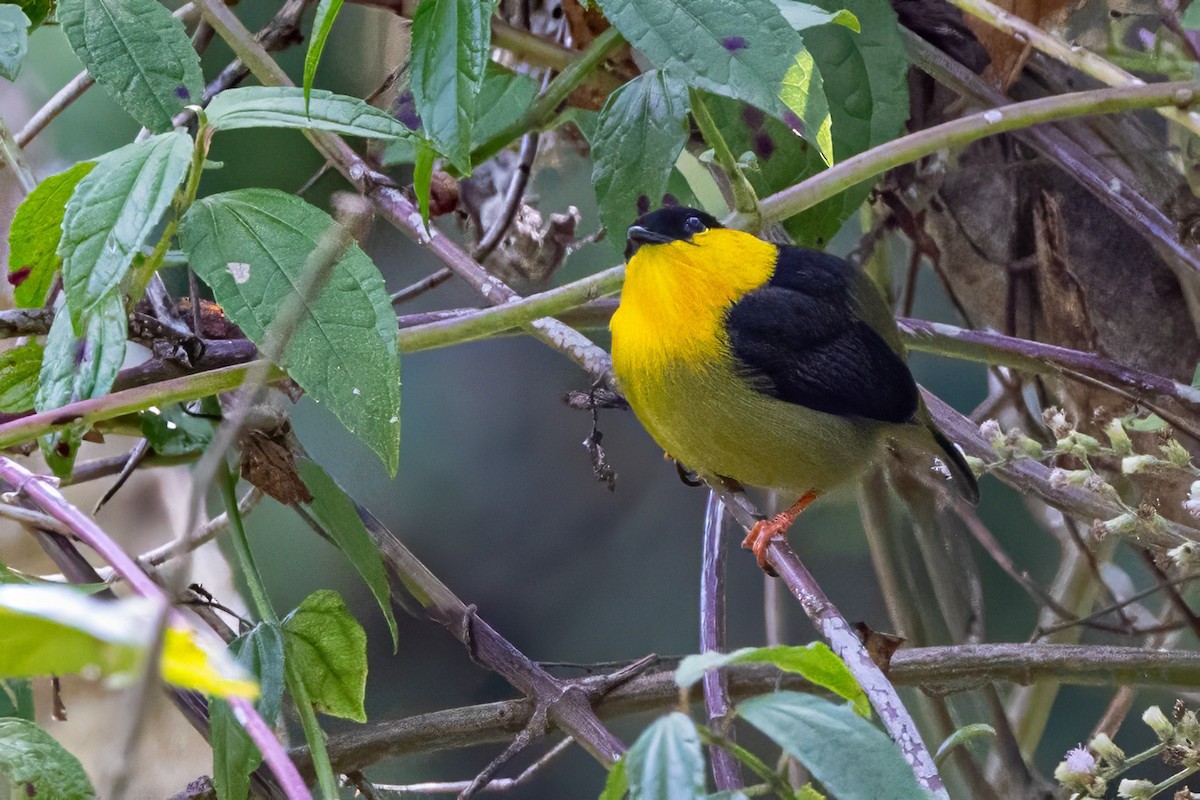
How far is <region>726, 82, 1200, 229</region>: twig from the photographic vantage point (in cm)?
136

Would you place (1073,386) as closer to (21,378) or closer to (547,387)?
(547,387)

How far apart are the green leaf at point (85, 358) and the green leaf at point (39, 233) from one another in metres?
0.08

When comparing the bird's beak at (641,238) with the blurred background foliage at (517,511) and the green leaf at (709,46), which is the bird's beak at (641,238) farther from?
the green leaf at (709,46)

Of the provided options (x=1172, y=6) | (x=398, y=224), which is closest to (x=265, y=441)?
(x=398, y=224)

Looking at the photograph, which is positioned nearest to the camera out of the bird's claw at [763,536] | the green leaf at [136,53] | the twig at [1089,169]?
the green leaf at [136,53]

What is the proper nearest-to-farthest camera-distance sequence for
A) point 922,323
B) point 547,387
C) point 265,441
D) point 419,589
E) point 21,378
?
point 21,378 < point 265,441 < point 419,589 < point 922,323 < point 547,387

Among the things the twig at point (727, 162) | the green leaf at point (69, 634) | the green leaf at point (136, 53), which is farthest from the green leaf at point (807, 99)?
the green leaf at point (69, 634)

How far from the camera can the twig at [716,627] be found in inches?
57.6

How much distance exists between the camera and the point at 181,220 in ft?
3.50

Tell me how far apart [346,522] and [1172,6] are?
161 centimetres

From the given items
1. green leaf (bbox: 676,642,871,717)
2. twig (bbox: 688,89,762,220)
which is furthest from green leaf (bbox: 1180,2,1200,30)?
green leaf (bbox: 676,642,871,717)

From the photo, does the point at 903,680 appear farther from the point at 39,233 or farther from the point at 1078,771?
the point at 39,233

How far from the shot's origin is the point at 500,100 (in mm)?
1708

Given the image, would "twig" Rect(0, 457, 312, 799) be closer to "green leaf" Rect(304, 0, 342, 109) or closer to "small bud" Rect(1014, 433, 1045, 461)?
"green leaf" Rect(304, 0, 342, 109)
